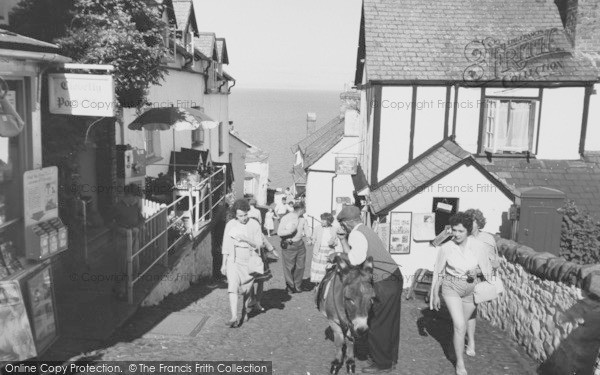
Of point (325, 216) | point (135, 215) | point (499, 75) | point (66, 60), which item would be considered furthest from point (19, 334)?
point (499, 75)

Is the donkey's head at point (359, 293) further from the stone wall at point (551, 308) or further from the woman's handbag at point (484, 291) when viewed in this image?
the stone wall at point (551, 308)

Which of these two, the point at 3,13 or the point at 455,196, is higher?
the point at 3,13

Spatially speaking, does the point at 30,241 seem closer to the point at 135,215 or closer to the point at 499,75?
the point at 135,215

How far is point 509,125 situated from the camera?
53.5 feet

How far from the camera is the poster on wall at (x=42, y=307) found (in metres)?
5.95

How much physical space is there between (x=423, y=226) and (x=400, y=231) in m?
0.60

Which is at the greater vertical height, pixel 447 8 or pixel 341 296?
pixel 447 8

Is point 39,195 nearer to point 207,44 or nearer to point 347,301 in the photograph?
point 347,301

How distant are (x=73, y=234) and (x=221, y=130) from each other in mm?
21079

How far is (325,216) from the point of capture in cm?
1100

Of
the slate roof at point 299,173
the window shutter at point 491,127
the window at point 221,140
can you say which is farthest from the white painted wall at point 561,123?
the slate roof at point 299,173

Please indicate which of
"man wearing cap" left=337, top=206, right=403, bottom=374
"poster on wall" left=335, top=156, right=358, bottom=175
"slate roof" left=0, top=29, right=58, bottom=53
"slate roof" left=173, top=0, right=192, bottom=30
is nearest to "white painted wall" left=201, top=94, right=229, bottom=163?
"slate roof" left=173, top=0, right=192, bottom=30

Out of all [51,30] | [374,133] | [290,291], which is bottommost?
[290,291]

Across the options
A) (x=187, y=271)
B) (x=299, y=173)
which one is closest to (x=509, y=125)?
(x=187, y=271)
